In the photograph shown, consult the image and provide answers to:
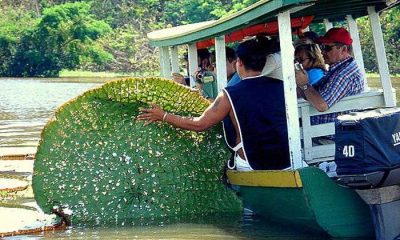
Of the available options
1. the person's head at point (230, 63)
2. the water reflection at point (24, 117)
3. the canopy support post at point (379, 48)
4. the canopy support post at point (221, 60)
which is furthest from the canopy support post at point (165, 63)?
the canopy support post at point (379, 48)

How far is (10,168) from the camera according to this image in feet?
34.6

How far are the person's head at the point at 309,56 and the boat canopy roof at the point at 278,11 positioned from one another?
0.30 m

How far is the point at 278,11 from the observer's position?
641 centimetres

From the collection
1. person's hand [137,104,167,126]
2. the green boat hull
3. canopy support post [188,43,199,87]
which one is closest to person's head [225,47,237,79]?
canopy support post [188,43,199,87]

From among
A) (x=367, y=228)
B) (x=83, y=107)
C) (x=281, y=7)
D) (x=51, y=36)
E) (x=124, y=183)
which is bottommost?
(x=367, y=228)

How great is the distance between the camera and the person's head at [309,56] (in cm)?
717

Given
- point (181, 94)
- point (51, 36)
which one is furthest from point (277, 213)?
point (51, 36)

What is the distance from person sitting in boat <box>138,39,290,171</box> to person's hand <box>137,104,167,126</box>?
375 mm

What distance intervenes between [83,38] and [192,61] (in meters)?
52.9

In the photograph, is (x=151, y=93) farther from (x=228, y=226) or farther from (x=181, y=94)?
(x=228, y=226)

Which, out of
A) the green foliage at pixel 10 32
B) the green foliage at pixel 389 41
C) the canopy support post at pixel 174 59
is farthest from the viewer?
the green foliage at pixel 10 32

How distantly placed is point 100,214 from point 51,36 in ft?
178

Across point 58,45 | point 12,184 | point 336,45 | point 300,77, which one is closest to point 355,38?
point 336,45

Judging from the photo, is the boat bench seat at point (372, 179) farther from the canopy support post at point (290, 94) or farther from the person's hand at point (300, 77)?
the person's hand at point (300, 77)
